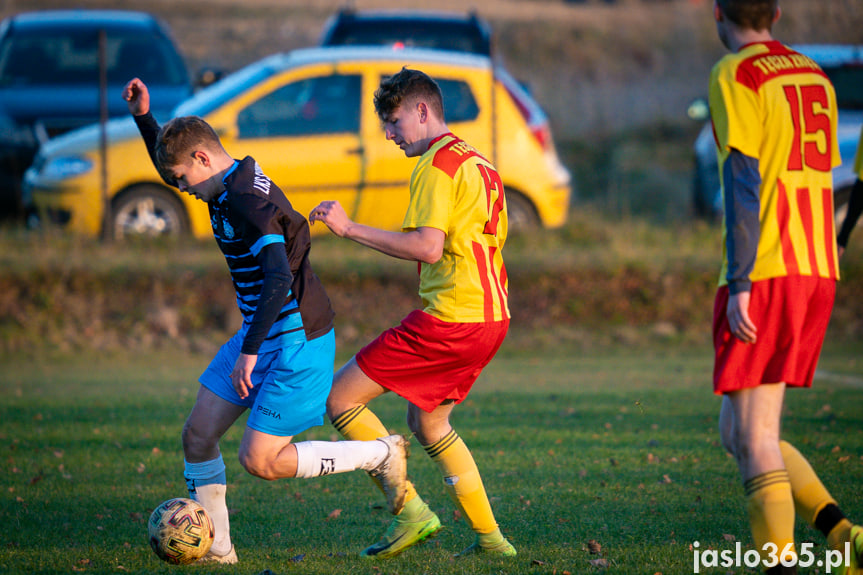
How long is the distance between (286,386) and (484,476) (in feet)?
6.66

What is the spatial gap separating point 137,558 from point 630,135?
614 inches

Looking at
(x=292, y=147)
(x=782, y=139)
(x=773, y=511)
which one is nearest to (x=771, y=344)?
(x=773, y=511)

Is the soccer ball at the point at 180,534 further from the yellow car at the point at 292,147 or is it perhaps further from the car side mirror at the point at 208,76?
the car side mirror at the point at 208,76

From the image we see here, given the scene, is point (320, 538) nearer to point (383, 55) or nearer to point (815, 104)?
point (815, 104)

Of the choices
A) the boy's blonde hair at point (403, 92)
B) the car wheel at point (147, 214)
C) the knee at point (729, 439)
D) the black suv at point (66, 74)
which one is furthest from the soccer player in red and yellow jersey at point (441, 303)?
the black suv at point (66, 74)

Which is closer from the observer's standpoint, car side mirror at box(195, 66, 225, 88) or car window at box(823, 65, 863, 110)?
car window at box(823, 65, 863, 110)

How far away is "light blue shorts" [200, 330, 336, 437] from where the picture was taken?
3.97m

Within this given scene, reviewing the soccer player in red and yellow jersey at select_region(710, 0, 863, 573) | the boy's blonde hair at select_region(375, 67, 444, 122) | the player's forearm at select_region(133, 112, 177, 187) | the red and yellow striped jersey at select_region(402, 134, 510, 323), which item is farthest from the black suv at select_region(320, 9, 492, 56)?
the soccer player in red and yellow jersey at select_region(710, 0, 863, 573)

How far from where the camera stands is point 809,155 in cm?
335

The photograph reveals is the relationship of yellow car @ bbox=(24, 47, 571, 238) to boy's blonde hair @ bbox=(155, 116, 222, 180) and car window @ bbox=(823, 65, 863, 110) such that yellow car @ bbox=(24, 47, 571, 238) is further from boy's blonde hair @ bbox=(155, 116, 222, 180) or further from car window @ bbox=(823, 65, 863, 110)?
boy's blonde hair @ bbox=(155, 116, 222, 180)

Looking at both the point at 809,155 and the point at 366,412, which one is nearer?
the point at 809,155

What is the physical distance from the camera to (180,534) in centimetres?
397

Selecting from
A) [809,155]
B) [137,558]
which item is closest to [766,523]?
[809,155]

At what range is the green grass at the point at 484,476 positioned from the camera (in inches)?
168
